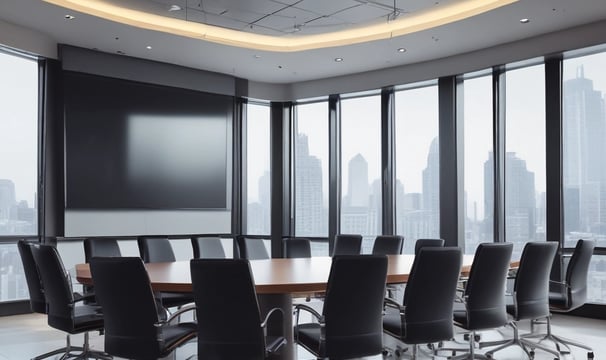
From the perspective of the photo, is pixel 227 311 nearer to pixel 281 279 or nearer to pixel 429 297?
pixel 281 279

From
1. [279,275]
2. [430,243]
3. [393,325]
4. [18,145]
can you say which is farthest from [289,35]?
[393,325]

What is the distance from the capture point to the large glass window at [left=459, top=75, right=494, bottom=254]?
8836 millimetres

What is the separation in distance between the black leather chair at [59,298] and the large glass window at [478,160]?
5.91 m

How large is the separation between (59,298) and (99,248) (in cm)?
156

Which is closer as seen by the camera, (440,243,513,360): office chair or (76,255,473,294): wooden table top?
(76,255,473,294): wooden table top

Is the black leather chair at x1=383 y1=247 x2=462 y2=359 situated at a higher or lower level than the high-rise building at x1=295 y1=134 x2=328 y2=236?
lower

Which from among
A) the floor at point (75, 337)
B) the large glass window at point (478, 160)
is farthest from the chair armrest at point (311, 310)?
the large glass window at point (478, 160)

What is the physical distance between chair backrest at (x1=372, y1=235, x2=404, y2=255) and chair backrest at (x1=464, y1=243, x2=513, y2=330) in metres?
2.54

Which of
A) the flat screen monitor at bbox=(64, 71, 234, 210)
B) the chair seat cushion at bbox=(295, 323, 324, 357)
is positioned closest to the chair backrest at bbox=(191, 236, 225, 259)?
the flat screen monitor at bbox=(64, 71, 234, 210)

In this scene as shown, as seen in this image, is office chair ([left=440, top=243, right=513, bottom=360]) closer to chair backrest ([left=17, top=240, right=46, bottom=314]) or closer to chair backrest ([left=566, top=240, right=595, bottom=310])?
chair backrest ([left=566, top=240, right=595, bottom=310])

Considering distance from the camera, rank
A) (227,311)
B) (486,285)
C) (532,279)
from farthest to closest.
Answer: (532,279), (486,285), (227,311)

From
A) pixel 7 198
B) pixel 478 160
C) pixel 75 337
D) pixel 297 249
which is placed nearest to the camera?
pixel 75 337

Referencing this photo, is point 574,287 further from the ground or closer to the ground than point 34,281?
closer to the ground

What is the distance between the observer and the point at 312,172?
1090 cm
